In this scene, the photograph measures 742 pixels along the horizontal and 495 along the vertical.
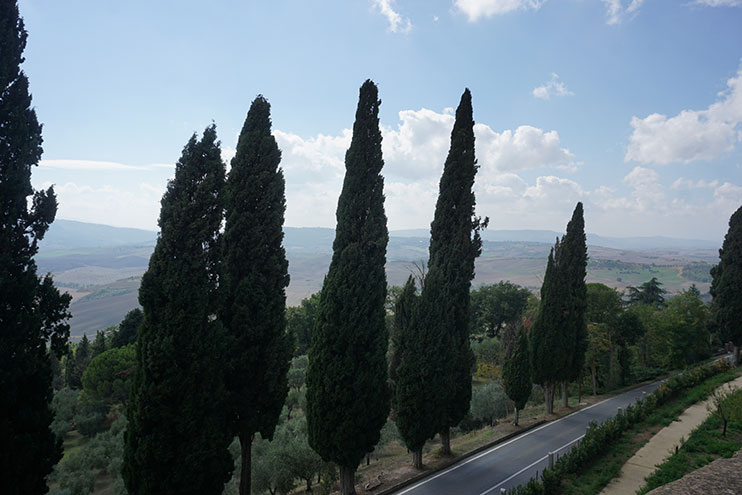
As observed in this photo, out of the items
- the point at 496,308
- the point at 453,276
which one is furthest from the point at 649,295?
the point at 453,276

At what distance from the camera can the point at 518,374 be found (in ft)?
68.5

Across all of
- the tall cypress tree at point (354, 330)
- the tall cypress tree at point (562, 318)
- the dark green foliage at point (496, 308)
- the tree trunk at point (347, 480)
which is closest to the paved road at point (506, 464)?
the tree trunk at point (347, 480)

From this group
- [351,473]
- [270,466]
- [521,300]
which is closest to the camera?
[351,473]

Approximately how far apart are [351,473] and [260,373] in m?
4.79

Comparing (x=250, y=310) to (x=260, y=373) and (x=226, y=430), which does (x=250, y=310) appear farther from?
(x=226, y=430)

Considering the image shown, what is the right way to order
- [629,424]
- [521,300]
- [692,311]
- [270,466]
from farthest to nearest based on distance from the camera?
1. [521,300]
2. [692,311]
3. [629,424]
4. [270,466]

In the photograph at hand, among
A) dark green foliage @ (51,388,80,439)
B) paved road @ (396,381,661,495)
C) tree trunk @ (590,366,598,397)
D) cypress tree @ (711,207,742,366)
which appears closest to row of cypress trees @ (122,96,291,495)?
paved road @ (396,381,661,495)

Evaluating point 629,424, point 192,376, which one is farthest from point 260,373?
point 629,424

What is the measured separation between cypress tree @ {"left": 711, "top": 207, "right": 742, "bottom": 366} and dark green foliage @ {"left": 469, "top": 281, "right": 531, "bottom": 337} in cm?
1985

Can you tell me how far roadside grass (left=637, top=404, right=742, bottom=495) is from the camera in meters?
10.3

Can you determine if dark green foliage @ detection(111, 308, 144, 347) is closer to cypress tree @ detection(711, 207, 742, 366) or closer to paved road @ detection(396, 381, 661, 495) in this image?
paved road @ detection(396, 381, 661, 495)

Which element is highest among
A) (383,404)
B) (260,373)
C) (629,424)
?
(260,373)

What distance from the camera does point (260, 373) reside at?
34.7 feet

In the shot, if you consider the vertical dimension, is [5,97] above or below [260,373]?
above
